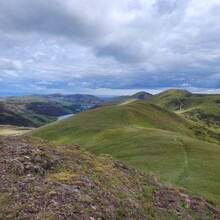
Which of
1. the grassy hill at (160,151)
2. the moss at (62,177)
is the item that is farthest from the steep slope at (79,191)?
the grassy hill at (160,151)

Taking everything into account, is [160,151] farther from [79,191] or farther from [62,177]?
[79,191]

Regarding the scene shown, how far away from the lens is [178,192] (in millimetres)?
30984

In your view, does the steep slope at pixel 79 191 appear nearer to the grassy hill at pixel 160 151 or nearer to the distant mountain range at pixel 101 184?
the distant mountain range at pixel 101 184

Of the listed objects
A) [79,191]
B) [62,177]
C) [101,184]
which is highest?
[62,177]

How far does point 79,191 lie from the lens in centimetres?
1947

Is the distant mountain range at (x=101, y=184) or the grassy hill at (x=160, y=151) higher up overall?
the distant mountain range at (x=101, y=184)

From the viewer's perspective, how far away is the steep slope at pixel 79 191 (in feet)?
53.3

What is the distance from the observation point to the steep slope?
16250mm

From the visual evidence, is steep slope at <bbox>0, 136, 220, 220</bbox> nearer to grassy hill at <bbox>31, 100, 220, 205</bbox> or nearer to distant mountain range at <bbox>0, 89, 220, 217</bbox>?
distant mountain range at <bbox>0, 89, 220, 217</bbox>

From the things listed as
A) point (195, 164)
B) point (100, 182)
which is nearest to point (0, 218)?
point (100, 182)

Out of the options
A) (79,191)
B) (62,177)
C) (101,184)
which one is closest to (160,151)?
(101,184)

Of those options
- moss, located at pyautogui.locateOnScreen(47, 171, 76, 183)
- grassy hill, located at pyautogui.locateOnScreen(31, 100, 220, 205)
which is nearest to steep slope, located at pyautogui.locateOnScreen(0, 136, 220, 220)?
moss, located at pyautogui.locateOnScreen(47, 171, 76, 183)

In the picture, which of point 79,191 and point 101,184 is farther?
point 101,184

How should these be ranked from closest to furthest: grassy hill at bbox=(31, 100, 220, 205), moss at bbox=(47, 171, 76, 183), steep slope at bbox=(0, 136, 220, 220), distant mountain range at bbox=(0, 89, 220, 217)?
steep slope at bbox=(0, 136, 220, 220) → distant mountain range at bbox=(0, 89, 220, 217) → moss at bbox=(47, 171, 76, 183) → grassy hill at bbox=(31, 100, 220, 205)
